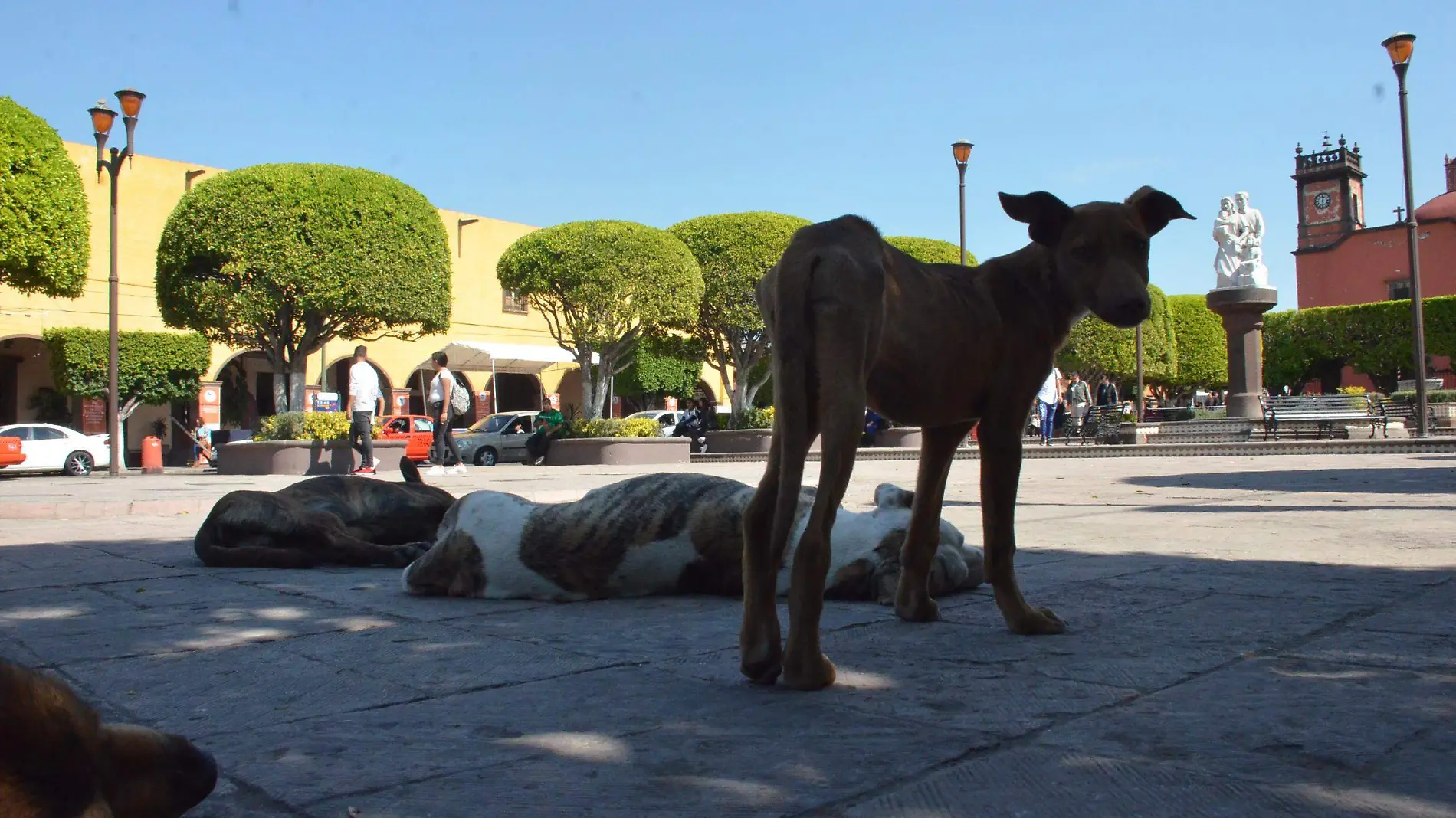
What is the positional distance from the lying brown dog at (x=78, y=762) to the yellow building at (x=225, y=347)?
30696 millimetres

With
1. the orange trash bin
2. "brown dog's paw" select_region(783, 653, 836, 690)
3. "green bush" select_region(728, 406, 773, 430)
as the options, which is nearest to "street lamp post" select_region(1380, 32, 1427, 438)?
"green bush" select_region(728, 406, 773, 430)

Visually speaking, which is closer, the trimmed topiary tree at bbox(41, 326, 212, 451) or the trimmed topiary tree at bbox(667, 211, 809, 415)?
the trimmed topiary tree at bbox(41, 326, 212, 451)

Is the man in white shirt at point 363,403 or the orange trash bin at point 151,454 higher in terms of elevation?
the man in white shirt at point 363,403

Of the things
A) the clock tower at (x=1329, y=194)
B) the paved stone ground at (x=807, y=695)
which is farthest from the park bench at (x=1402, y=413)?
the clock tower at (x=1329, y=194)

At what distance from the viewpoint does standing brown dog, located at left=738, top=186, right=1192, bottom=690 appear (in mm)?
2896

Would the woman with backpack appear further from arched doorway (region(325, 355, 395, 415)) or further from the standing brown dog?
arched doorway (region(325, 355, 395, 415))

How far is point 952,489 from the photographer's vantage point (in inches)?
459

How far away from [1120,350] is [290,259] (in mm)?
42810

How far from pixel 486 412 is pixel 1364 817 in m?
42.7

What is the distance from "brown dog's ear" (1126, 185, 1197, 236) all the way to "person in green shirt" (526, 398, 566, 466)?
854 inches

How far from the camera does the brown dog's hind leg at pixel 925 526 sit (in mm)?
3857

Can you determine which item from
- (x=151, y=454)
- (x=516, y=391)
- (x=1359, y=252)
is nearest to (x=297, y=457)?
(x=151, y=454)

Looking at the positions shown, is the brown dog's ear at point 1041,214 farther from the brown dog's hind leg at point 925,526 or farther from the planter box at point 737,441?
the planter box at point 737,441

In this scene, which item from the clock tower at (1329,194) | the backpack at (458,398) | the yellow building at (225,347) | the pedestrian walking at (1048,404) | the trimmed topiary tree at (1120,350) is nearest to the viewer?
the backpack at (458,398)
